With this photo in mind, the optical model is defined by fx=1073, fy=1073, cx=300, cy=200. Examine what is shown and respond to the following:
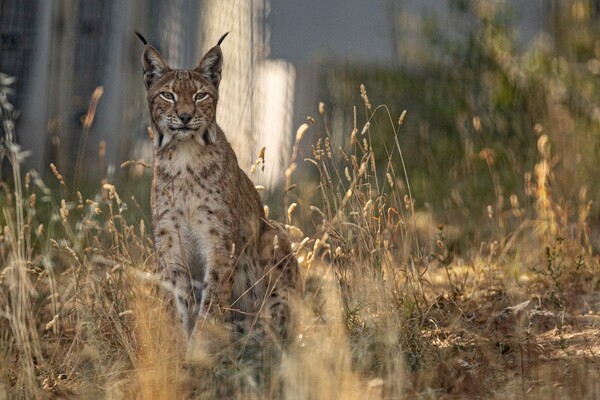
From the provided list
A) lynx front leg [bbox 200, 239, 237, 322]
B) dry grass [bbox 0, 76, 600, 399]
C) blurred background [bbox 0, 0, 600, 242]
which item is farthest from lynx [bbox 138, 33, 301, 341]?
blurred background [bbox 0, 0, 600, 242]

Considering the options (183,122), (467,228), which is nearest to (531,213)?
(467,228)

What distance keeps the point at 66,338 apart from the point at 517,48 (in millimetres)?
5530

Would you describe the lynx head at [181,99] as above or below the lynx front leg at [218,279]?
above

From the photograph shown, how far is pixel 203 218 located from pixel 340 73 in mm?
5088

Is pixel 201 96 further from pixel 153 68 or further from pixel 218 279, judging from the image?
pixel 218 279

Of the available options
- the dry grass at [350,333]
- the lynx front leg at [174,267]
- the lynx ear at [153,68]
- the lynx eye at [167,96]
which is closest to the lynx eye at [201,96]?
the lynx eye at [167,96]

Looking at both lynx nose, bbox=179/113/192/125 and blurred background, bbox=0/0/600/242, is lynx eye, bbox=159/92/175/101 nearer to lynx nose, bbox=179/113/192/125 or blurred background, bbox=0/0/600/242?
lynx nose, bbox=179/113/192/125

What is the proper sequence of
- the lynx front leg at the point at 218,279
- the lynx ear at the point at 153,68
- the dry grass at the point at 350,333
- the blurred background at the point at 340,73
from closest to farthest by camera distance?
the dry grass at the point at 350,333 → the lynx front leg at the point at 218,279 → the lynx ear at the point at 153,68 → the blurred background at the point at 340,73

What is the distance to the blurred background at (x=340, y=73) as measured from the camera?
29.3 ft

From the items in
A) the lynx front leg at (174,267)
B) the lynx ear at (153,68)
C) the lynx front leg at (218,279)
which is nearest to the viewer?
the lynx front leg at (218,279)

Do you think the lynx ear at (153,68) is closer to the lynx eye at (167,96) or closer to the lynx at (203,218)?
the lynx at (203,218)

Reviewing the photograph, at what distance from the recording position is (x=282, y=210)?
8203 millimetres

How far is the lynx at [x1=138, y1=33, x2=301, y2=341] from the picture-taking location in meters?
5.19

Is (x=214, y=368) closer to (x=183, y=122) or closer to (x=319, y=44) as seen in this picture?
(x=183, y=122)
